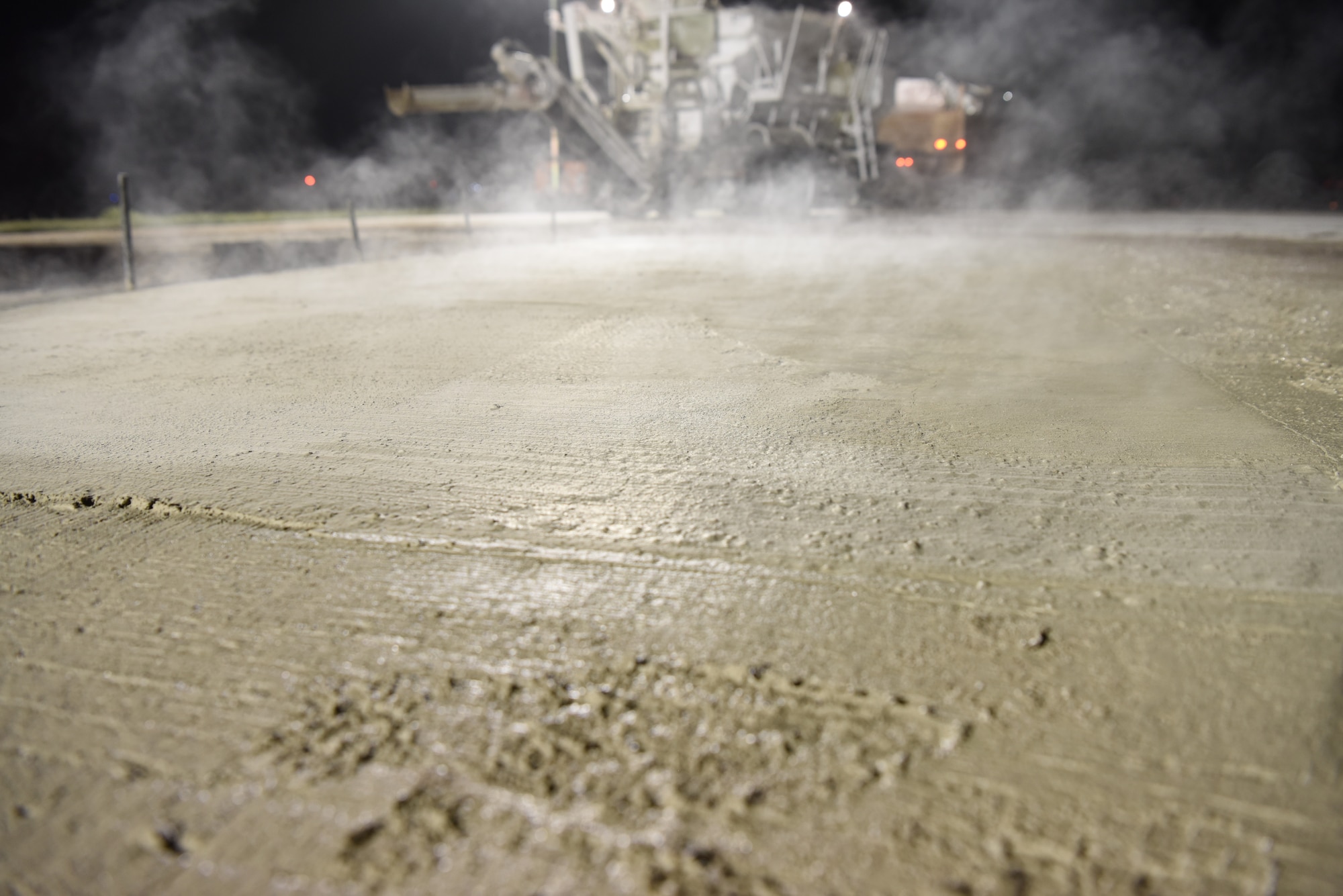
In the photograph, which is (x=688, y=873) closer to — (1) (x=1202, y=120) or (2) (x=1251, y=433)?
(2) (x=1251, y=433)

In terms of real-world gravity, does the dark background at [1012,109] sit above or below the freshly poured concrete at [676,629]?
above

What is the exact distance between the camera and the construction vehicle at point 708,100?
12273mm

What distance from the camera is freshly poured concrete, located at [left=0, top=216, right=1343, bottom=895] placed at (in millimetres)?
957

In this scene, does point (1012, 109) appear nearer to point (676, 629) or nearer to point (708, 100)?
point (708, 100)

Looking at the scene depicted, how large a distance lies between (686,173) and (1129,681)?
44.1 ft

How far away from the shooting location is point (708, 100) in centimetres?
1302

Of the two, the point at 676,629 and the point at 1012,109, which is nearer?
the point at 676,629

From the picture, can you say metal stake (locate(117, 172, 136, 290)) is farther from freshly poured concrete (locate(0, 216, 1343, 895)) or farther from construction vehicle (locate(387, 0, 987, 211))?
construction vehicle (locate(387, 0, 987, 211))

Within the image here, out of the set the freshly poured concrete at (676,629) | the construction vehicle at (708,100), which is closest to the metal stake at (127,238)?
the freshly poured concrete at (676,629)

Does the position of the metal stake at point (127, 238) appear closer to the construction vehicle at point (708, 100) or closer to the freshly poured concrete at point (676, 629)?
the freshly poured concrete at point (676, 629)

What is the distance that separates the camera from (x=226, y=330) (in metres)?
4.09

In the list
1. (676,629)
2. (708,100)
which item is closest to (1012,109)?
(708,100)

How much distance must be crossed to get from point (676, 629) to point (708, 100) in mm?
13096

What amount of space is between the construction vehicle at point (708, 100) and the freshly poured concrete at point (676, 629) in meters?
10.6
